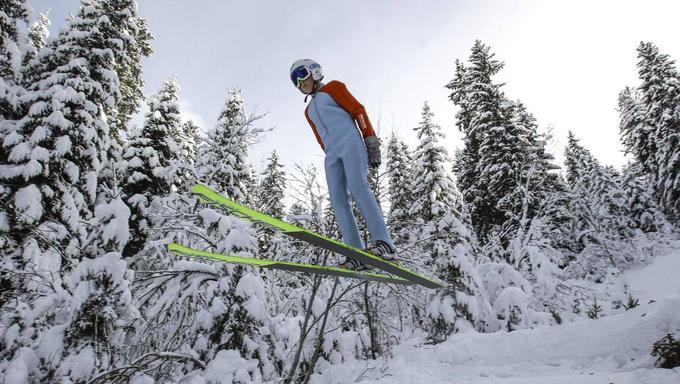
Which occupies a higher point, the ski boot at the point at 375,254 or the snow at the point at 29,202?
the snow at the point at 29,202

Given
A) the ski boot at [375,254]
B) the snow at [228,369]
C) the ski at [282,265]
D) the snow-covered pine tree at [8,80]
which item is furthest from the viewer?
the snow-covered pine tree at [8,80]

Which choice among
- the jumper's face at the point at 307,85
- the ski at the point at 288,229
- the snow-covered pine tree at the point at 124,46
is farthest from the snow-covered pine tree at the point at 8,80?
the jumper's face at the point at 307,85

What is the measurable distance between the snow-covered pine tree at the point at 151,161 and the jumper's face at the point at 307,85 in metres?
11.8

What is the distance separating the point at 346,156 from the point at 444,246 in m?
9.22

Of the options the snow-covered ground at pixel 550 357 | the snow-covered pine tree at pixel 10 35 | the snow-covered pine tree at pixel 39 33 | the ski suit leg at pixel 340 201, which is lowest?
the snow-covered ground at pixel 550 357

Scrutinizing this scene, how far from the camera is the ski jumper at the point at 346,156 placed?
11.9 feet

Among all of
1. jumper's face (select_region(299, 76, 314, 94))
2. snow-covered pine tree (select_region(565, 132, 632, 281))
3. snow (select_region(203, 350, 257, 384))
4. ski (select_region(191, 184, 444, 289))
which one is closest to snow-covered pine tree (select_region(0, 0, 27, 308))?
snow (select_region(203, 350, 257, 384))

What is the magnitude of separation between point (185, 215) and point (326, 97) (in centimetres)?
511

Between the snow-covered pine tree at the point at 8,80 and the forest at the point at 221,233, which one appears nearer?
the forest at the point at 221,233

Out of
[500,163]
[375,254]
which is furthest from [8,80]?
[500,163]

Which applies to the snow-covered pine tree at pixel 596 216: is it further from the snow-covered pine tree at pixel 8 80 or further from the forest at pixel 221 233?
the snow-covered pine tree at pixel 8 80

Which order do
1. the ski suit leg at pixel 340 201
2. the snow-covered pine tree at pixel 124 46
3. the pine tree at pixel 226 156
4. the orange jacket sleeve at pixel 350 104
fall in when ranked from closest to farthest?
the orange jacket sleeve at pixel 350 104, the ski suit leg at pixel 340 201, the pine tree at pixel 226 156, the snow-covered pine tree at pixel 124 46

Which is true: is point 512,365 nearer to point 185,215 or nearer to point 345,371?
point 345,371

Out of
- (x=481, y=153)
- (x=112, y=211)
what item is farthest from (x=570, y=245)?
(x=112, y=211)
